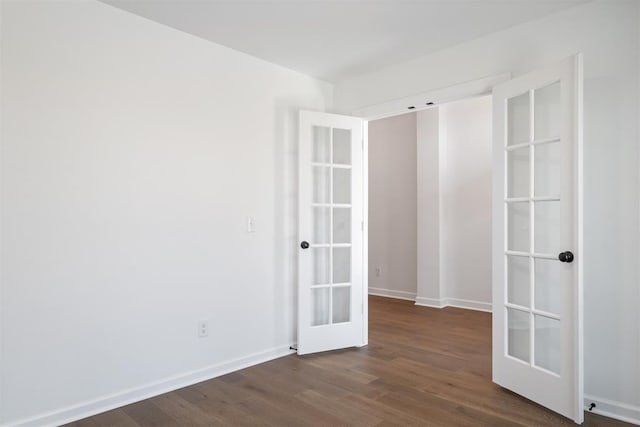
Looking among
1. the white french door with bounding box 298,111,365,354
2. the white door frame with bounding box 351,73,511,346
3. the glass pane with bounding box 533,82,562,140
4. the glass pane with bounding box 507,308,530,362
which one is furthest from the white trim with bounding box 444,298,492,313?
the glass pane with bounding box 533,82,562,140

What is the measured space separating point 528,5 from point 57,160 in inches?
116

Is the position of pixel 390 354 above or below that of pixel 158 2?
below

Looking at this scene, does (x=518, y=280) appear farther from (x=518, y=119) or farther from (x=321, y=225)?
(x=321, y=225)

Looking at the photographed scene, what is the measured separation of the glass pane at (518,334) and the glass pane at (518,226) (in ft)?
1.40

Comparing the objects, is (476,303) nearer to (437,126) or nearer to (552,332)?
(437,126)

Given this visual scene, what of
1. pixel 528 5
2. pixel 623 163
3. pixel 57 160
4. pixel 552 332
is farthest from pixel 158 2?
pixel 552 332

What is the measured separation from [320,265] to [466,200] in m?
2.59

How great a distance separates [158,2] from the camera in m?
2.52

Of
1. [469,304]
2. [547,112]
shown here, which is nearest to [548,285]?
[547,112]

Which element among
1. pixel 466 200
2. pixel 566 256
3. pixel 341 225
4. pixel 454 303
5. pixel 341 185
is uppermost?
pixel 341 185

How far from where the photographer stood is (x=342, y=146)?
375cm

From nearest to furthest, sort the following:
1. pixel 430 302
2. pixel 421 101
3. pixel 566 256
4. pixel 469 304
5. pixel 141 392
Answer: pixel 566 256 → pixel 141 392 → pixel 421 101 → pixel 469 304 → pixel 430 302

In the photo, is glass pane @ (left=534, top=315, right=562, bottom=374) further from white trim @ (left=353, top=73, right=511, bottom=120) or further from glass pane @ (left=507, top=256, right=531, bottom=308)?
white trim @ (left=353, top=73, right=511, bottom=120)

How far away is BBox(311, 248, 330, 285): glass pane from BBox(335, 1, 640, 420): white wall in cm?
195
